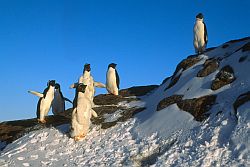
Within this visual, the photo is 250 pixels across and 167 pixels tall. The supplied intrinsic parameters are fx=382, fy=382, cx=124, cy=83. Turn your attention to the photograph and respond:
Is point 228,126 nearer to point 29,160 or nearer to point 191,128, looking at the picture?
point 191,128

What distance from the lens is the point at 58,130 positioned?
17984 mm

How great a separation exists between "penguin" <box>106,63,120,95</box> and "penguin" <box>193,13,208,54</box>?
5623 mm

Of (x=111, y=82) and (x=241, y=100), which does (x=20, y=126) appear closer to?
(x=111, y=82)

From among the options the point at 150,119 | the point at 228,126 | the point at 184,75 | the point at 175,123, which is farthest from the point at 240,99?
the point at 184,75

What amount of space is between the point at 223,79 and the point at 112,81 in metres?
10.1

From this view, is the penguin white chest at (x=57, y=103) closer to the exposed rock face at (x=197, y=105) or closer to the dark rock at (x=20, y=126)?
the dark rock at (x=20, y=126)

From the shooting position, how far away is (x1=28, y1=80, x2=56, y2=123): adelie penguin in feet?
70.2

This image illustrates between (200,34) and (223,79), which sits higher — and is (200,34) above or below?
above

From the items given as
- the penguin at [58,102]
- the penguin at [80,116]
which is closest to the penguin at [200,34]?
the penguin at [58,102]

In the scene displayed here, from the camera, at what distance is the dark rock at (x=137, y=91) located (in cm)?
2609

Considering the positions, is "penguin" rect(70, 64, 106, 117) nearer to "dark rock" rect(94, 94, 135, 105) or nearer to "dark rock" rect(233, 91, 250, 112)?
"dark rock" rect(94, 94, 135, 105)

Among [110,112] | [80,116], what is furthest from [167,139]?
[110,112]

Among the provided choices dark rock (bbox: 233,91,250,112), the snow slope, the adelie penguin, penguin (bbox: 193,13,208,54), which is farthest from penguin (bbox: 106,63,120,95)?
dark rock (bbox: 233,91,250,112)

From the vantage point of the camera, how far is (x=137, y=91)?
2695 cm
